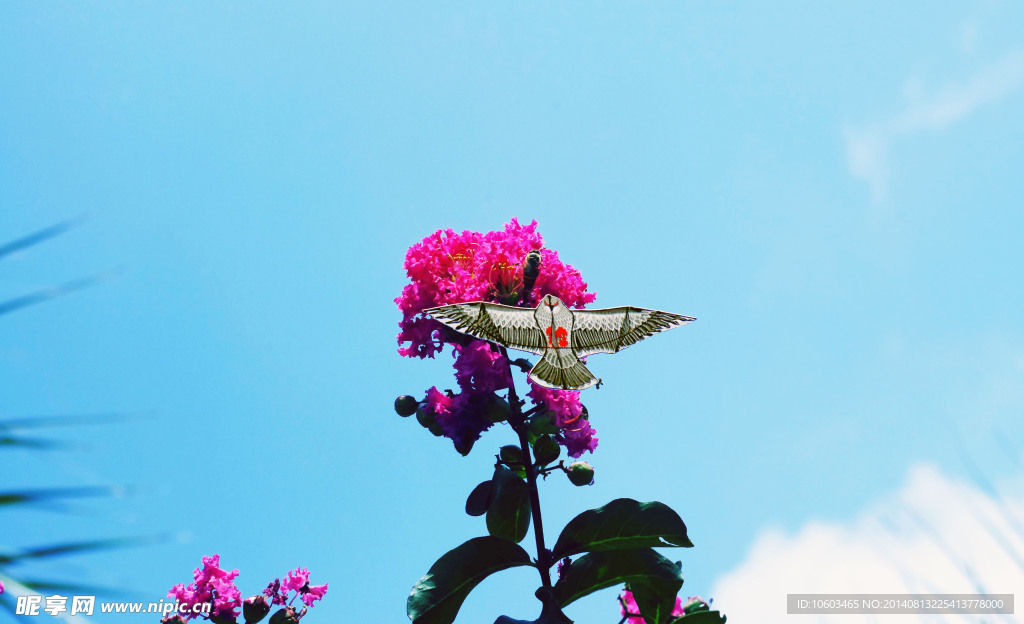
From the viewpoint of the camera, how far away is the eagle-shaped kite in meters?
1.97

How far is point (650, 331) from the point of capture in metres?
2.09

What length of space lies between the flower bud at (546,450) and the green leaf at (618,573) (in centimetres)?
34

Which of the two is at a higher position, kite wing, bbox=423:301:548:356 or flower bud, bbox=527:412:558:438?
kite wing, bbox=423:301:548:356

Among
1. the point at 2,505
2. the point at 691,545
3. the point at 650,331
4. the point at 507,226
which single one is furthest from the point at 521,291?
the point at 2,505

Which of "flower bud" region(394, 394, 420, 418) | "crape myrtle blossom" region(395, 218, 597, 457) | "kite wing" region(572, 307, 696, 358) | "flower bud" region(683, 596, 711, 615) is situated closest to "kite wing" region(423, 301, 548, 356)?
"kite wing" region(572, 307, 696, 358)

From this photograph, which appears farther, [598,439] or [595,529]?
[598,439]

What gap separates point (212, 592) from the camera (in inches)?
125

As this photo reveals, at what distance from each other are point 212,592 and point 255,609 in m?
0.22

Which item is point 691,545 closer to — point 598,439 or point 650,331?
point 598,439

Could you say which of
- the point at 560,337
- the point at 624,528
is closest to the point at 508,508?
the point at 624,528

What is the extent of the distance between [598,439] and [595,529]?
14.4 inches

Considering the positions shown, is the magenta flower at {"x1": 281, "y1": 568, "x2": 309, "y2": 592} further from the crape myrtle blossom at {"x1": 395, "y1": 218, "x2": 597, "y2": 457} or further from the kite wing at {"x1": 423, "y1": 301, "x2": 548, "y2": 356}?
the kite wing at {"x1": 423, "y1": 301, "x2": 548, "y2": 356}

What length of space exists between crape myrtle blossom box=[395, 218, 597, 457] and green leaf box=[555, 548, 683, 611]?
1.30 feet

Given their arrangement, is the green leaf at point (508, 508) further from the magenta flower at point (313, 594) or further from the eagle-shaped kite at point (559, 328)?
the magenta flower at point (313, 594)
